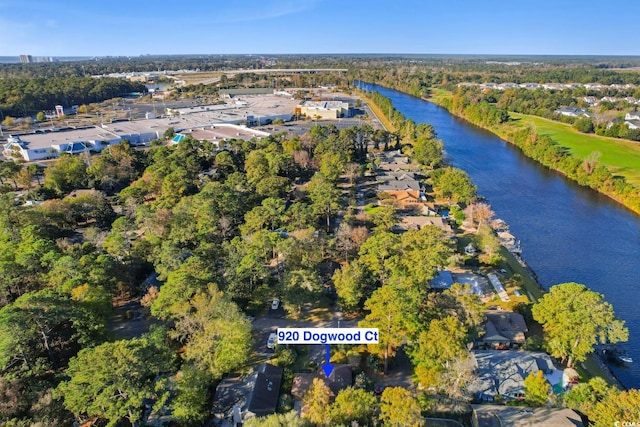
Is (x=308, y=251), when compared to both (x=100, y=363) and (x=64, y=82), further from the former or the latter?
(x=64, y=82)

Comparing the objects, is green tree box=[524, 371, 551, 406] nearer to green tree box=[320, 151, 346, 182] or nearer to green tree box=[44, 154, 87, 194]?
green tree box=[320, 151, 346, 182]

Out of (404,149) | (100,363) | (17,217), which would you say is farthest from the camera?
(404,149)

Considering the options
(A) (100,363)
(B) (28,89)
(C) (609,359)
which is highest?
(B) (28,89)

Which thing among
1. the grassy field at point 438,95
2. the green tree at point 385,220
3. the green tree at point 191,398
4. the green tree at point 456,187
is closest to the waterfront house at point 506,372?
the green tree at point 191,398

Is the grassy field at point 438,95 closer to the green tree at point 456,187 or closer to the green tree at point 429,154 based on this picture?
the green tree at point 429,154

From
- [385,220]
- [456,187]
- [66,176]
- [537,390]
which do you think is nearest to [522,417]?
[537,390]


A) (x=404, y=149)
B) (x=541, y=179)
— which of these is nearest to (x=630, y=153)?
(x=541, y=179)
